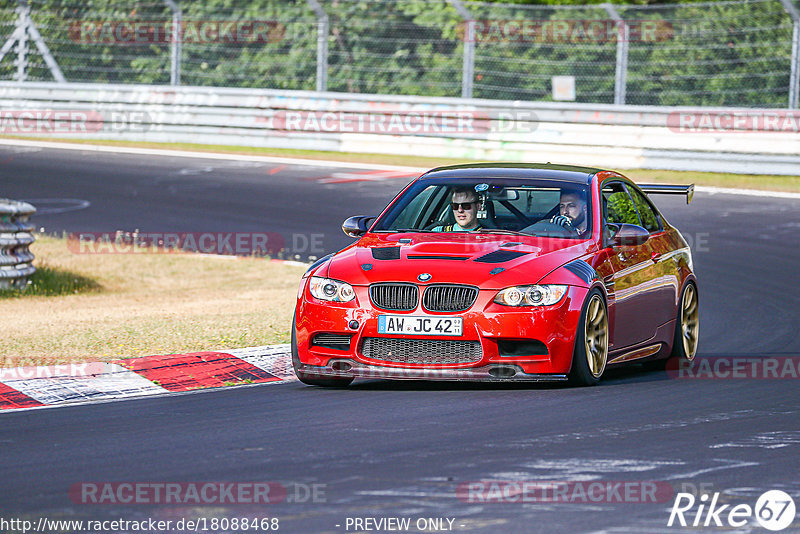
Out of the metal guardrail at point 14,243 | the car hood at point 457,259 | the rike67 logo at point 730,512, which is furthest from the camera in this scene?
the metal guardrail at point 14,243

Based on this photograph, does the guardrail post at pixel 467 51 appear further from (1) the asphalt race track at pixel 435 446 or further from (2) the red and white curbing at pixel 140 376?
(2) the red and white curbing at pixel 140 376

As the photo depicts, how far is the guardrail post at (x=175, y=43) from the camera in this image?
26359mm

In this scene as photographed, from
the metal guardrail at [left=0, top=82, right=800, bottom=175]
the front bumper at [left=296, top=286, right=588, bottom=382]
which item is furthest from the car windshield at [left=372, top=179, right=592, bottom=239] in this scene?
the metal guardrail at [left=0, top=82, right=800, bottom=175]

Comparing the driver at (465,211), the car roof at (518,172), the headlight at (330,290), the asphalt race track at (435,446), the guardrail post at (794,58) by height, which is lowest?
the asphalt race track at (435,446)

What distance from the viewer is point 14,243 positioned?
14.2 metres

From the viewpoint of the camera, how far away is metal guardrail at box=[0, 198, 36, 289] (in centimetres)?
1413

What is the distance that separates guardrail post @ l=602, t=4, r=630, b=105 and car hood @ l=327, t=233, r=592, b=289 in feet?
46.7

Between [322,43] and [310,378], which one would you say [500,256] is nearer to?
[310,378]

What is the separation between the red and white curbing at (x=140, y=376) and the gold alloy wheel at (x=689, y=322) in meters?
2.91

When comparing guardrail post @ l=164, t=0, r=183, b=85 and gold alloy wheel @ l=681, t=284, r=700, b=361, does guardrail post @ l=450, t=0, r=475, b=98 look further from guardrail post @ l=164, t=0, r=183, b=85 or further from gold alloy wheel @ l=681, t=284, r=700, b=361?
gold alloy wheel @ l=681, t=284, r=700, b=361

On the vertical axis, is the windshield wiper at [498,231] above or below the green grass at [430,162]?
above

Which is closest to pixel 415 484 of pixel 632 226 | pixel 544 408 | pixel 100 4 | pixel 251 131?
pixel 544 408

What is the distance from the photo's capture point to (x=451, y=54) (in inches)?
965

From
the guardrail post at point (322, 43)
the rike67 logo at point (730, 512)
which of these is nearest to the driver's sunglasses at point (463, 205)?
the rike67 logo at point (730, 512)
